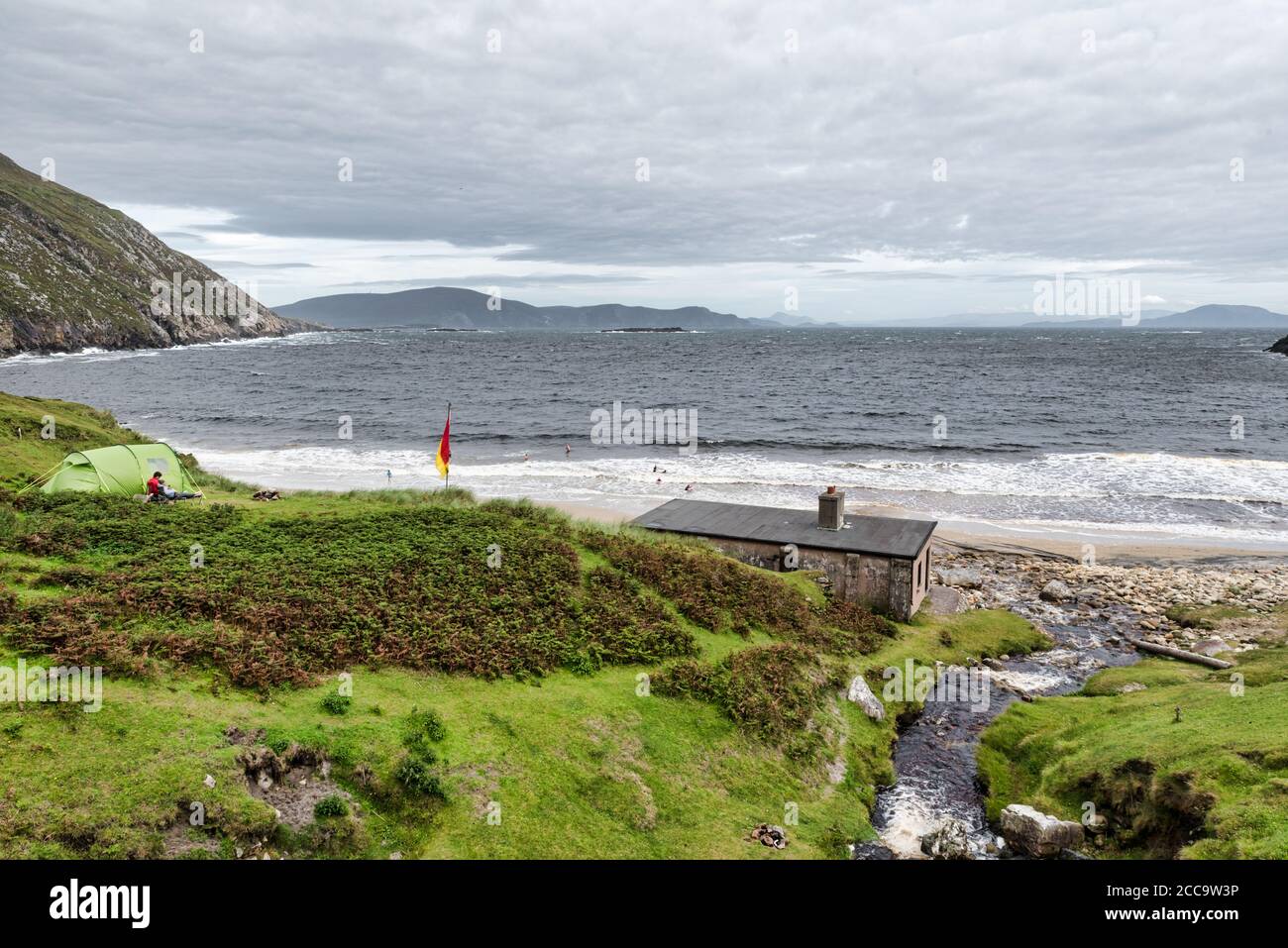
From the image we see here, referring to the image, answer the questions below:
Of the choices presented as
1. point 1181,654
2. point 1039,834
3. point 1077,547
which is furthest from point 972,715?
point 1077,547

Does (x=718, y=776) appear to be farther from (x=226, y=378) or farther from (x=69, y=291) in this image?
(x=69, y=291)

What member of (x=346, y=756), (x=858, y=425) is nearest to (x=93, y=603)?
(x=346, y=756)

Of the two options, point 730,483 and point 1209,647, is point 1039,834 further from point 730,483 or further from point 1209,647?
point 730,483

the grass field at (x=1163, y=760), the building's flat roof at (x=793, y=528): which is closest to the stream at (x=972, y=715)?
the grass field at (x=1163, y=760)

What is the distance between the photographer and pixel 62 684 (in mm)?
13898

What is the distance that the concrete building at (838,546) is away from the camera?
28172 mm

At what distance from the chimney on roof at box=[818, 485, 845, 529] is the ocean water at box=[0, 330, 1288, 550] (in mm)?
20457

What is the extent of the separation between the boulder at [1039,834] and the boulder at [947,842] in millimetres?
1025

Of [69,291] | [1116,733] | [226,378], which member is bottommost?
[1116,733]

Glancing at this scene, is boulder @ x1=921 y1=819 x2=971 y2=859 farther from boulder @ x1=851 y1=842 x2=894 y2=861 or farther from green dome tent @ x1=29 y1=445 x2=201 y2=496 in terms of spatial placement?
green dome tent @ x1=29 y1=445 x2=201 y2=496

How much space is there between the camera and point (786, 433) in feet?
266
